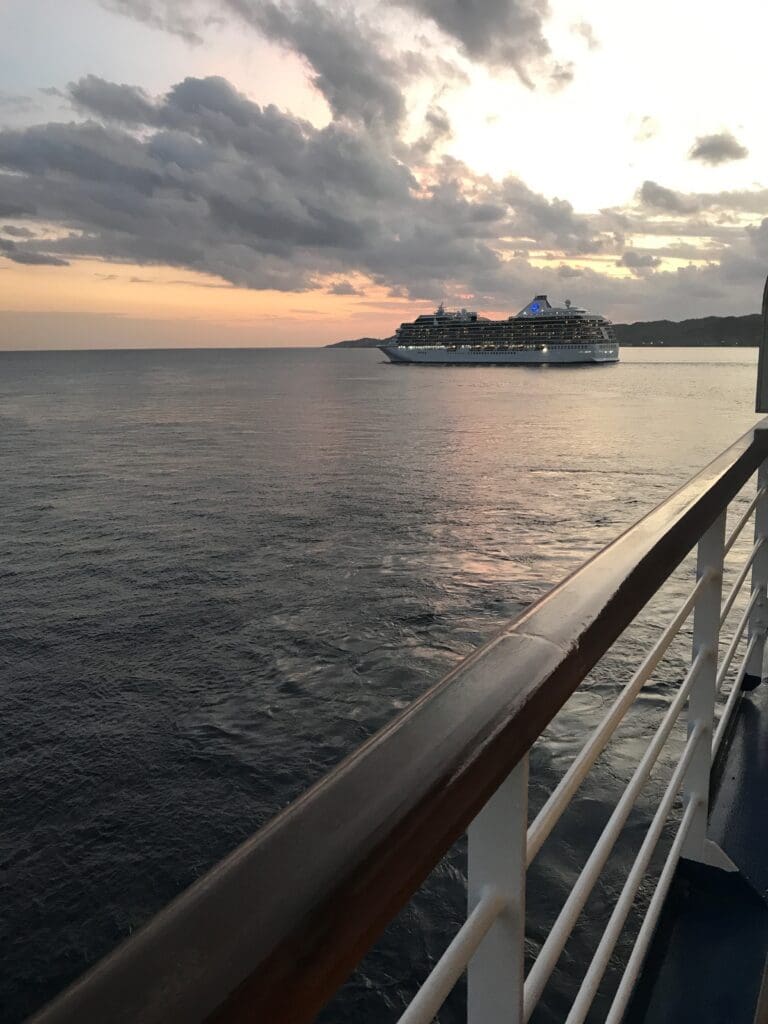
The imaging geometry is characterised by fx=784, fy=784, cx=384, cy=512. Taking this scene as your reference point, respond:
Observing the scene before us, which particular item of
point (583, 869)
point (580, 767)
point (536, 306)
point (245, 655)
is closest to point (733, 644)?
point (583, 869)

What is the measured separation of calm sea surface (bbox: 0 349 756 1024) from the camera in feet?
16.1

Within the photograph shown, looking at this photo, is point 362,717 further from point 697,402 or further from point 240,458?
point 697,402

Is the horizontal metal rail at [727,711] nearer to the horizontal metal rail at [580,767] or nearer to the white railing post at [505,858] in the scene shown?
the horizontal metal rail at [580,767]

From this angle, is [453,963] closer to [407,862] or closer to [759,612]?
[407,862]

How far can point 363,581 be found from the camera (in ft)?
37.4

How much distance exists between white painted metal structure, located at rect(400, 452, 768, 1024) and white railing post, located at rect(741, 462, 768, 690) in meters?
0.96

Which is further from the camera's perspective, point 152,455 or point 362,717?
point 152,455

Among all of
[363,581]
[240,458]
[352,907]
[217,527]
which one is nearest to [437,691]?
[352,907]

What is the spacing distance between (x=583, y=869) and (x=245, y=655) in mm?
7966

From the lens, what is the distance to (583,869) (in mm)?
1058

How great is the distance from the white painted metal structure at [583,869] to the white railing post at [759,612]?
96 cm

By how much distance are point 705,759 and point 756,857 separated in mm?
401

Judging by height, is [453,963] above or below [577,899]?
above

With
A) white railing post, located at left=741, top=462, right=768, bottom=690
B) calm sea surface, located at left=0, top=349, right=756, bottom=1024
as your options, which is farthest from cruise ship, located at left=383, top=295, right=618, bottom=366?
→ white railing post, located at left=741, top=462, right=768, bottom=690
